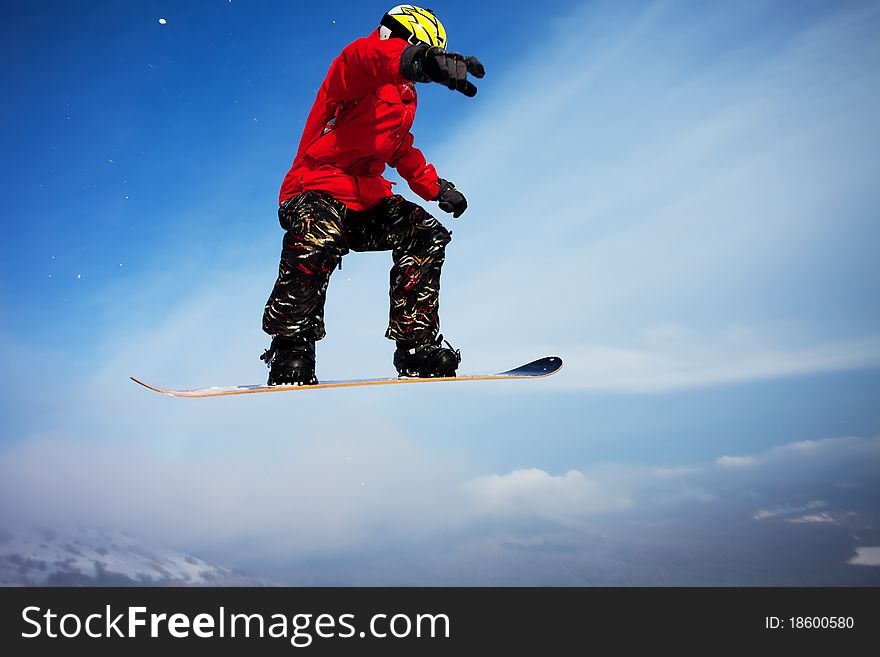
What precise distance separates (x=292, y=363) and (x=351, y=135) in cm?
126

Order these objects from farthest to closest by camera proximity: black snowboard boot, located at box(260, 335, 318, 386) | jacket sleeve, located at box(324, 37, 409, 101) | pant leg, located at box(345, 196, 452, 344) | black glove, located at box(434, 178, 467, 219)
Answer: black glove, located at box(434, 178, 467, 219) < pant leg, located at box(345, 196, 452, 344) < black snowboard boot, located at box(260, 335, 318, 386) < jacket sleeve, located at box(324, 37, 409, 101)

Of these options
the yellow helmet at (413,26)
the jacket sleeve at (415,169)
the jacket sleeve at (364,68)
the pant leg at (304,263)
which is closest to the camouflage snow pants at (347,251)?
the pant leg at (304,263)

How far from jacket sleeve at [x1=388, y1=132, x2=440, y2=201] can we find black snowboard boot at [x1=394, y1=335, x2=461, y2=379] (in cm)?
93

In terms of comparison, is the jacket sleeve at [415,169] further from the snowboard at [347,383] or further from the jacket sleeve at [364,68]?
the snowboard at [347,383]

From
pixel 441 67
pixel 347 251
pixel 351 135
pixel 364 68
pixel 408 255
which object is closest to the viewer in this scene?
pixel 441 67

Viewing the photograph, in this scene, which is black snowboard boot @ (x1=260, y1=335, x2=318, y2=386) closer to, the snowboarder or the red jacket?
the snowboarder

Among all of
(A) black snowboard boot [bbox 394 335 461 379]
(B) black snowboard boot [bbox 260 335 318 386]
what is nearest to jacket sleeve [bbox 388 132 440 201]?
(A) black snowboard boot [bbox 394 335 461 379]

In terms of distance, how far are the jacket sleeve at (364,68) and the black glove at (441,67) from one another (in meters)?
0.11

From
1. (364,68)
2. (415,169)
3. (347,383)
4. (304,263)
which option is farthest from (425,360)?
(364,68)

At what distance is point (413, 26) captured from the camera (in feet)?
11.6

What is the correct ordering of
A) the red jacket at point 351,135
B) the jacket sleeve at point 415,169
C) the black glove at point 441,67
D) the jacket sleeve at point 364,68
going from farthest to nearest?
1. the jacket sleeve at point 415,169
2. the red jacket at point 351,135
3. the jacket sleeve at point 364,68
4. the black glove at point 441,67

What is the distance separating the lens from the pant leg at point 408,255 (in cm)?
390

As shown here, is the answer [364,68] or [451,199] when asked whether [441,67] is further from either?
[451,199]

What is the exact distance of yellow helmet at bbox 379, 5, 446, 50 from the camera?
11.6 ft
